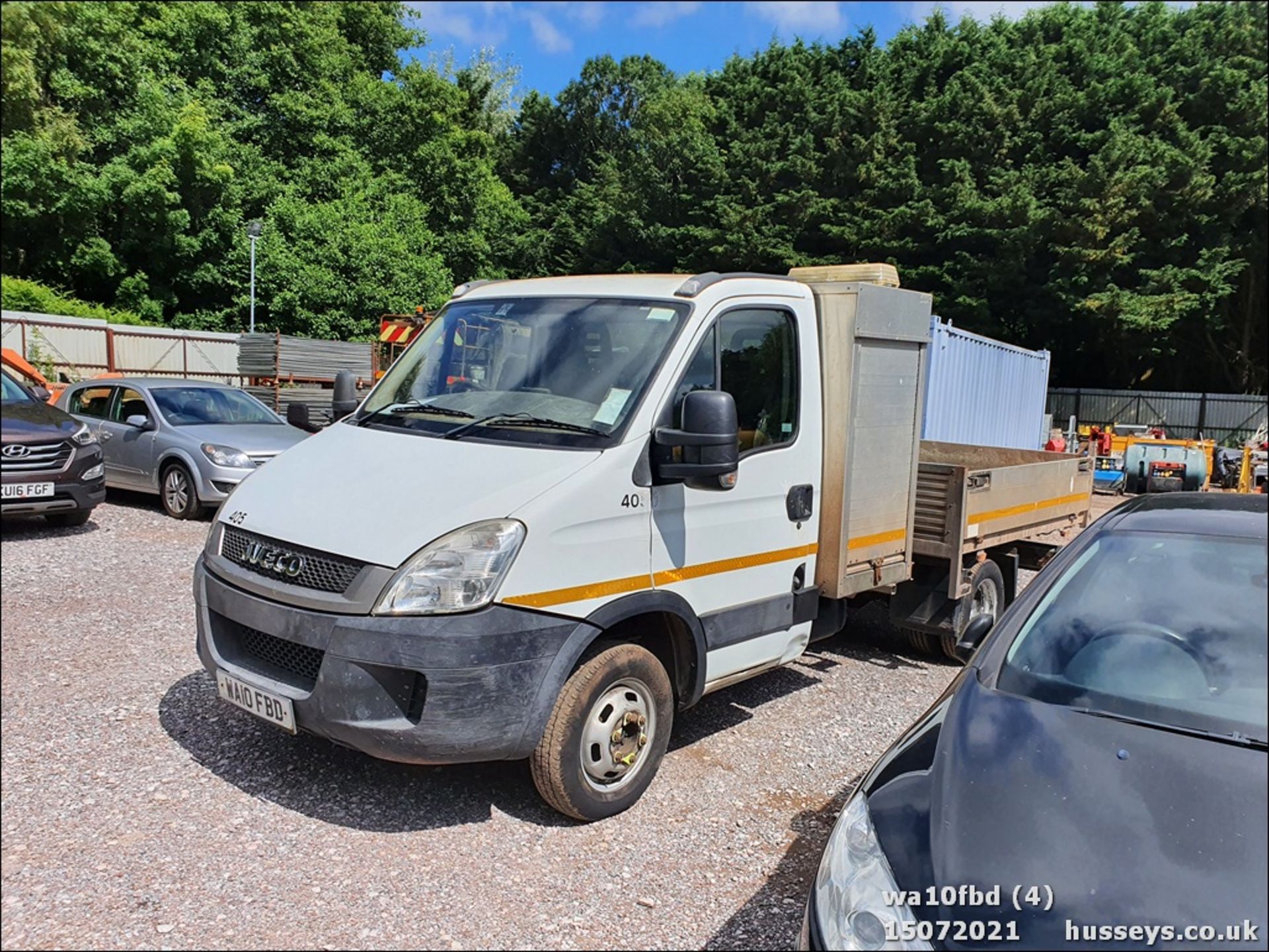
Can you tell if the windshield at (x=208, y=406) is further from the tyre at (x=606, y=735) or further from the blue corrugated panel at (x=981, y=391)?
the blue corrugated panel at (x=981, y=391)

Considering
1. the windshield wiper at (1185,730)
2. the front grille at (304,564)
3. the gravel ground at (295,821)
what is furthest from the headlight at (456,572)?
the windshield wiper at (1185,730)

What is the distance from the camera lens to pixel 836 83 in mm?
32406

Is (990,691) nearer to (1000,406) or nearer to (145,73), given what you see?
(145,73)

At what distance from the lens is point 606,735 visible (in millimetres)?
3639

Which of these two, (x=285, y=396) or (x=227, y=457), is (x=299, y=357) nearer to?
(x=285, y=396)

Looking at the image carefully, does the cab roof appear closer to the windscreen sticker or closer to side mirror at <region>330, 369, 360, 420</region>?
the windscreen sticker

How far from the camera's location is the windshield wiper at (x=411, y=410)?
409 cm

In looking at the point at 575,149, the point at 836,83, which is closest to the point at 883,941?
the point at 836,83

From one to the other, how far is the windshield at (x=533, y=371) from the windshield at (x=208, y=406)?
6.37 metres

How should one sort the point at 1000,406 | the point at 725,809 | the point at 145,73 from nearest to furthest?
the point at 145,73 < the point at 725,809 < the point at 1000,406

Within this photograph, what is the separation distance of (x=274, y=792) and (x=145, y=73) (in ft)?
8.68

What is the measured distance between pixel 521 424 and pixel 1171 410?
3391cm

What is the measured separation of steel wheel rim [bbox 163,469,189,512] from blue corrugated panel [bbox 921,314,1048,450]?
8743 mm

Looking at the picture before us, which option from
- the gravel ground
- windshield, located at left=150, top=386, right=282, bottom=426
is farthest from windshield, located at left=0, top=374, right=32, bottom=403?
windshield, located at left=150, top=386, right=282, bottom=426
